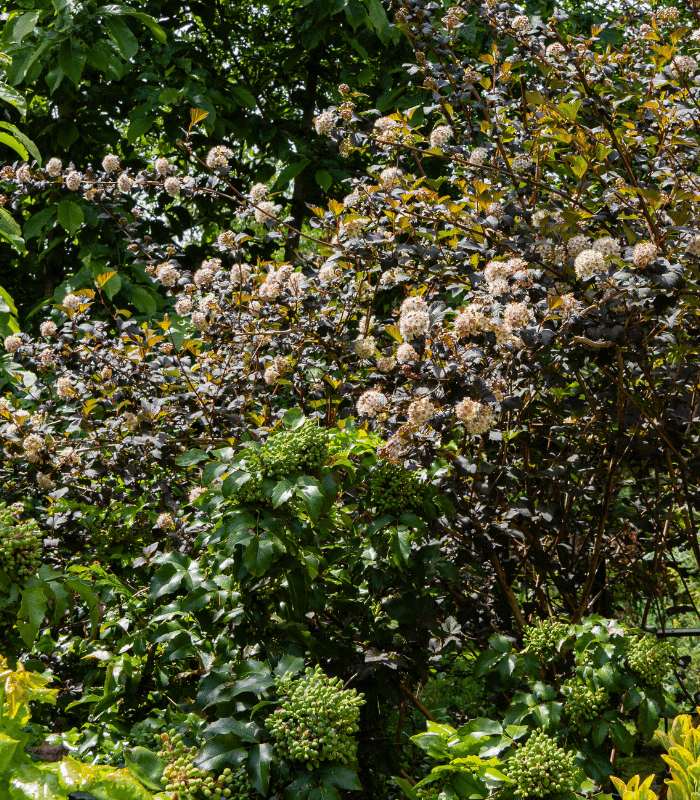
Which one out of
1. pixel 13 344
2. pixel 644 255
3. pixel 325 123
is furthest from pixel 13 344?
pixel 644 255

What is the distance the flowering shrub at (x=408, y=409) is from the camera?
72.1 inches

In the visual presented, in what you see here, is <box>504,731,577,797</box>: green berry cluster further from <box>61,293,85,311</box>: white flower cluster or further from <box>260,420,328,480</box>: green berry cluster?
<box>61,293,85,311</box>: white flower cluster

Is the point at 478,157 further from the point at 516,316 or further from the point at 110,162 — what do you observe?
the point at 110,162

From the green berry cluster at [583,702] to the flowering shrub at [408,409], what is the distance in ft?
1.21

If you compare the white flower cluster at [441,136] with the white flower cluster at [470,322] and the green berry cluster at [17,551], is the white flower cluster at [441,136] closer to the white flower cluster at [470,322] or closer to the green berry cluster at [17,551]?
the white flower cluster at [470,322]

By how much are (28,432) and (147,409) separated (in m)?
0.56

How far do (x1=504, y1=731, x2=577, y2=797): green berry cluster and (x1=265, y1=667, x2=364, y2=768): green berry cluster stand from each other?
1.14 feet

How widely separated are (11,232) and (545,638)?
5.46ft

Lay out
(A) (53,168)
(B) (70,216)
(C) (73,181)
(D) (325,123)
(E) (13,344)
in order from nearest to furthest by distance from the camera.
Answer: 1. (D) (325,123)
2. (E) (13,344)
3. (C) (73,181)
4. (A) (53,168)
5. (B) (70,216)

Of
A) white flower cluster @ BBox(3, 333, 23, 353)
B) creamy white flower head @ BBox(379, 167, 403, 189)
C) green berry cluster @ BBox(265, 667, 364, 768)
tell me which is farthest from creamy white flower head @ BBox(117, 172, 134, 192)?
green berry cluster @ BBox(265, 667, 364, 768)

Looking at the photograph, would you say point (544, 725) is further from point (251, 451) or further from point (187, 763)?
point (251, 451)

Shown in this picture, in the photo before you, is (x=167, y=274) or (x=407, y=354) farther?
(x=167, y=274)

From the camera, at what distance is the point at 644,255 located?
1.85m

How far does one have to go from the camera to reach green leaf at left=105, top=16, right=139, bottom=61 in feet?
9.87
